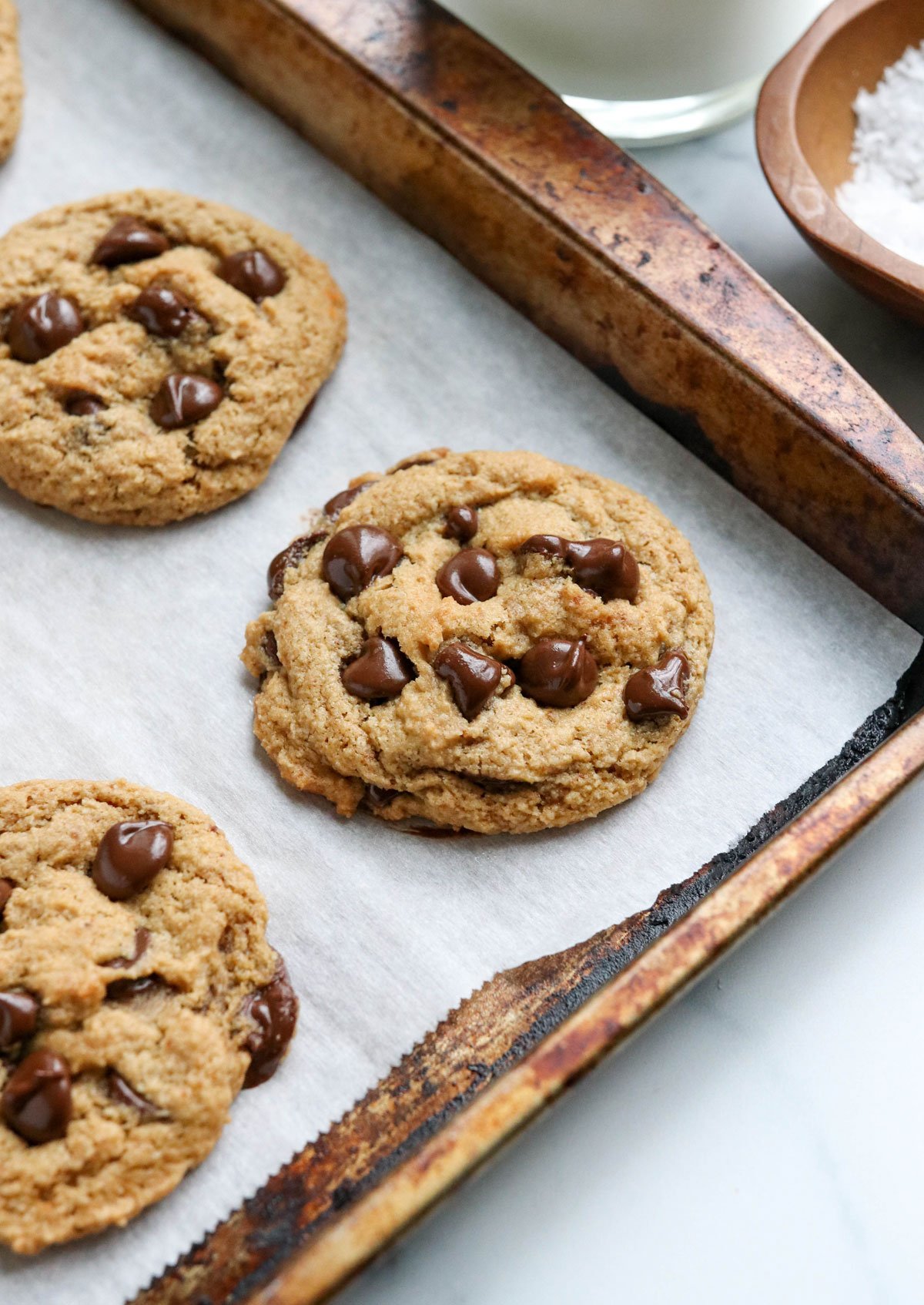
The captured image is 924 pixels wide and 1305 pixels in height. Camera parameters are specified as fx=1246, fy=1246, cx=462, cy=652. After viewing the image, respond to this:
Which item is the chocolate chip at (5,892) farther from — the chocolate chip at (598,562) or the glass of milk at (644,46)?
the glass of milk at (644,46)

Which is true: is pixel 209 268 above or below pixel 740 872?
below

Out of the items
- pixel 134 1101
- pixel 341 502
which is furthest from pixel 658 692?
pixel 134 1101

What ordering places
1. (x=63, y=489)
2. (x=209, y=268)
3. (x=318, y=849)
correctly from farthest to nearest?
(x=209, y=268) → (x=63, y=489) → (x=318, y=849)

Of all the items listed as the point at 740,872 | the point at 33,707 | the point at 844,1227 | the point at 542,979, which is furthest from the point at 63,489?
the point at 844,1227

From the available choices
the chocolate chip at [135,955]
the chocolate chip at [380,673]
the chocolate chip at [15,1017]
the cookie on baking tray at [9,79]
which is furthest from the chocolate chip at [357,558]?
the cookie on baking tray at [9,79]

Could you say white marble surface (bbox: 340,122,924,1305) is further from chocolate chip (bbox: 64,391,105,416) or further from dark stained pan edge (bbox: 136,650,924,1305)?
chocolate chip (bbox: 64,391,105,416)

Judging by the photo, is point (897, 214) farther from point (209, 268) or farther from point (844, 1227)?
point (844, 1227)

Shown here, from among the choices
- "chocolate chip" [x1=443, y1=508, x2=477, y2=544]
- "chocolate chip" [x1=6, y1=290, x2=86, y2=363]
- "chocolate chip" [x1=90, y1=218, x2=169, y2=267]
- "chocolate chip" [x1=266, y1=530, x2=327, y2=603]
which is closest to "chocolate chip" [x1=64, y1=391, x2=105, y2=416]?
"chocolate chip" [x1=6, y1=290, x2=86, y2=363]
